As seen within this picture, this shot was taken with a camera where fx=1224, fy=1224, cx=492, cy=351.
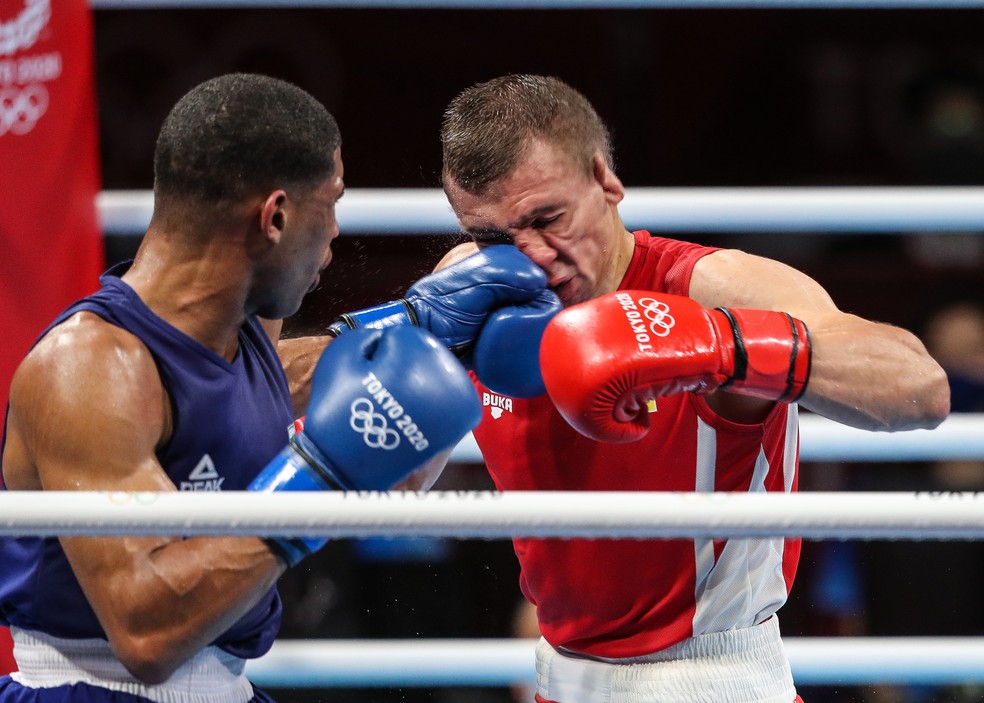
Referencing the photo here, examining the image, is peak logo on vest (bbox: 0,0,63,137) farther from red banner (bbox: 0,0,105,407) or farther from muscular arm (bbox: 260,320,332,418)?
muscular arm (bbox: 260,320,332,418)

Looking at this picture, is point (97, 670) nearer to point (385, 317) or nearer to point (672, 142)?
point (385, 317)

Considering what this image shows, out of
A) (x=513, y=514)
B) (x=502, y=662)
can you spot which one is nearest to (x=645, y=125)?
(x=502, y=662)

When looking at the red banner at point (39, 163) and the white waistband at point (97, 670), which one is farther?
the red banner at point (39, 163)

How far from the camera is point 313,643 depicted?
7.89 feet

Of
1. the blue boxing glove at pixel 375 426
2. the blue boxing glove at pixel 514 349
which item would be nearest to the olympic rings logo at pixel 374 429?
the blue boxing glove at pixel 375 426

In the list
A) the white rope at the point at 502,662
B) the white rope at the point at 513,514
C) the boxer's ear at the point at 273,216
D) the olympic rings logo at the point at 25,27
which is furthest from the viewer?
the white rope at the point at 502,662

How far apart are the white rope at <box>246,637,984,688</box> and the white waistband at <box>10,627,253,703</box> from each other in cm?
68

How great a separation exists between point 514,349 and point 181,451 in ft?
1.65

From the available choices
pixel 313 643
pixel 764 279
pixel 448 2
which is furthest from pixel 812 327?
pixel 313 643

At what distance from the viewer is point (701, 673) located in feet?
5.91

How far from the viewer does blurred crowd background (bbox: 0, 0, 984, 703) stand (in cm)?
329

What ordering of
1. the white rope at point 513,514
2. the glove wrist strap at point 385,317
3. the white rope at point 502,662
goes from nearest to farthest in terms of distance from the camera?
the white rope at point 513,514, the glove wrist strap at point 385,317, the white rope at point 502,662

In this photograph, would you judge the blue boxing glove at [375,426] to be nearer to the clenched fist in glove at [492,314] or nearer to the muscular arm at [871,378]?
the clenched fist in glove at [492,314]

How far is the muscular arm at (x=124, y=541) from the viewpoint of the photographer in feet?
4.74
